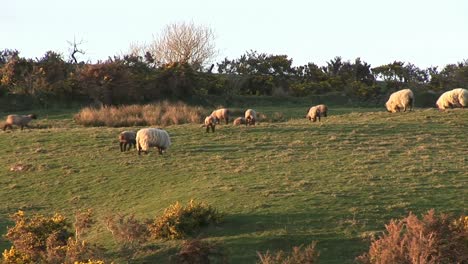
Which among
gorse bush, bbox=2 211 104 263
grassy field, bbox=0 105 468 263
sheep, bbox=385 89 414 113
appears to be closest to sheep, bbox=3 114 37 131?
grassy field, bbox=0 105 468 263

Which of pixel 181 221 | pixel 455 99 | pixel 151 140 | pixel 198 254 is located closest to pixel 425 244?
pixel 198 254

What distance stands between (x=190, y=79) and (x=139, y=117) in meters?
16.4

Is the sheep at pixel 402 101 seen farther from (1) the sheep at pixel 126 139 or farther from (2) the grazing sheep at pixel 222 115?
(1) the sheep at pixel 126 139

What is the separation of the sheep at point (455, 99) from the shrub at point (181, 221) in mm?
26543

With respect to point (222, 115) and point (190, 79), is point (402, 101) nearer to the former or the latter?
point (222, 115)

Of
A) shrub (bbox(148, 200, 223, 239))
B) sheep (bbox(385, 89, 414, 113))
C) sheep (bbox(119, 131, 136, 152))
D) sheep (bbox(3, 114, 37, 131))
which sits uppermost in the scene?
sheep (bbox(385, 89, 414, 113))

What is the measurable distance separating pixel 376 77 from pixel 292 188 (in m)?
50.6

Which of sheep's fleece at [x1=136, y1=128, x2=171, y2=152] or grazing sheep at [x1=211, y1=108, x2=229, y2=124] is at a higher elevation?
grazing sheep at [x1=211, y1=108, x2=229, y2=124]

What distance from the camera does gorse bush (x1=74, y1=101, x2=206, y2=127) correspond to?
39.4m

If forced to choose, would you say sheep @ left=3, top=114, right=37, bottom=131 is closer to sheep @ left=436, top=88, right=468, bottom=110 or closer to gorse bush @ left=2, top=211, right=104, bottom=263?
Result: gorse bush @ left=2, top=211, right=104, bottom=263

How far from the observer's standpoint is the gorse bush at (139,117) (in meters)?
39.4

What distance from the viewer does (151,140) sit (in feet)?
86.4

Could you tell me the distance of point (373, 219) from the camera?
16219 millimetres

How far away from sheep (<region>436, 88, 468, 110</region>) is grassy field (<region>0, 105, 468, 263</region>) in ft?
19.5
